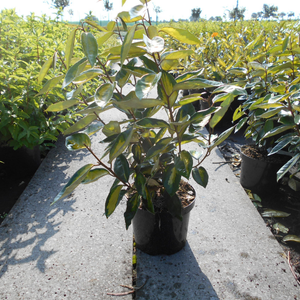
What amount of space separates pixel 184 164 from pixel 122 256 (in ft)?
2.68

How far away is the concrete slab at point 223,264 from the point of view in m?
1.35

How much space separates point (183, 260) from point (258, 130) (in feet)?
4.13

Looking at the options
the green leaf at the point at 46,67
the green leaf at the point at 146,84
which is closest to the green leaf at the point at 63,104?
the green leaf at the point at 46,67

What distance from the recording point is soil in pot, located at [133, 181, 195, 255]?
1449 mm

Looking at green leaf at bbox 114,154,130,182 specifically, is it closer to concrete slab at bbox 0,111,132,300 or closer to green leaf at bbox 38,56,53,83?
green leaf at bbox 38,56,53,83

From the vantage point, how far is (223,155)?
308 cm

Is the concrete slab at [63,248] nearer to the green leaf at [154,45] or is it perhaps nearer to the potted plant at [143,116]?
the potted plant at [143,116]

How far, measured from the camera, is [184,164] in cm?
113

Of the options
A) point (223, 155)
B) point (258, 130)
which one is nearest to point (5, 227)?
point (258, 130)

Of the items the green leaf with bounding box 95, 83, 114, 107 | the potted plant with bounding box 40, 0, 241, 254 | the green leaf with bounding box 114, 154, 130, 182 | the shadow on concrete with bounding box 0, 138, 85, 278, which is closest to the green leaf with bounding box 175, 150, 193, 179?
the potted plant with bounding box 40, 0, 241, 254

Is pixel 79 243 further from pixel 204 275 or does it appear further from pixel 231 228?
pixel 231 228

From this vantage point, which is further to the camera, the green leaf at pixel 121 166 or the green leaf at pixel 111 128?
the green leaf at pixel 121 166

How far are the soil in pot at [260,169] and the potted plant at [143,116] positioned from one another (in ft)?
2.98

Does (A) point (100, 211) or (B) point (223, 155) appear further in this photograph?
(B) point (223, 155)
